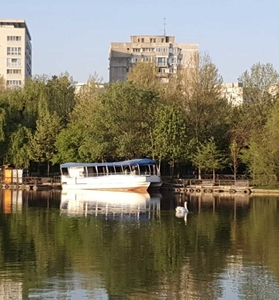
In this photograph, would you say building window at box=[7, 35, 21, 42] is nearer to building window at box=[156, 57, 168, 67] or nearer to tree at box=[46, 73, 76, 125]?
building window at box=[156, 57, 168, 67]

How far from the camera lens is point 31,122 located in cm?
8875

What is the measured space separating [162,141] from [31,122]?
59.6 feet

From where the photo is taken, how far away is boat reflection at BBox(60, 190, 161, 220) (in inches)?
2037

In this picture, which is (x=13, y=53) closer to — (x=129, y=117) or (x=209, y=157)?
(x=129, y=117)

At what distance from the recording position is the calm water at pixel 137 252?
2538cm

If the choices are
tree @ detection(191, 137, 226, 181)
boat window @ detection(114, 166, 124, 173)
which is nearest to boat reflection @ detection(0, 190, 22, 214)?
boat window @ detection(114, 166, 124, 173)

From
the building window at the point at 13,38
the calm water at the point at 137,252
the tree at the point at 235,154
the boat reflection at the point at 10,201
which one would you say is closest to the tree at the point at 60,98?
the boat reflection at the point at 10,201

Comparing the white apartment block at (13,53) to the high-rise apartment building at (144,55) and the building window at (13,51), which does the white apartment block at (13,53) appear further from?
the high-rise apartment building at (144,55)

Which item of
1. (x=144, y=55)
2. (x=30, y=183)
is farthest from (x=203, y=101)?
(x=144, y=55)

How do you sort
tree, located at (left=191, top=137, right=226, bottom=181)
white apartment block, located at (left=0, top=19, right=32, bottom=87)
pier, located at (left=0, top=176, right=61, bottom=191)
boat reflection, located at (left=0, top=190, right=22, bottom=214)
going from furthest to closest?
1. white apartment block, located at (left=0, top=19, right=32, bottom=87)
2. pier, located at (left=0, top=176, right=61, bottom=191)
3. tree, located at (left=191, top=137, right=226, bottom=181)
4. boat reflection, located at (left=0, top=190, right=22, bottom=214)

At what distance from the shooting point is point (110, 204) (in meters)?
60.8

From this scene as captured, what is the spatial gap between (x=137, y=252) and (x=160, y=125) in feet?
161

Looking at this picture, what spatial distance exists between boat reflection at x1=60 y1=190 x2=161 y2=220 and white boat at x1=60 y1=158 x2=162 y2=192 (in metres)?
1.79

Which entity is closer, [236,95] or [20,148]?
[20,148]
